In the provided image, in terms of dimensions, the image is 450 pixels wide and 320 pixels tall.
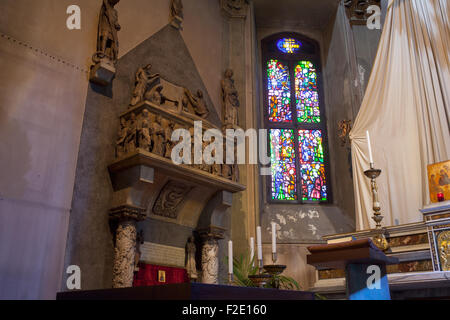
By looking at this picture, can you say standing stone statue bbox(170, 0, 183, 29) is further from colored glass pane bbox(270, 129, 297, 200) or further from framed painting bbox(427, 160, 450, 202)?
framed painting bbox(427, 160, 450, 202)

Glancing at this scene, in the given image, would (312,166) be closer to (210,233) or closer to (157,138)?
(210,233)

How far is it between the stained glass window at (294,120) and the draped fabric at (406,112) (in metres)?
2.17

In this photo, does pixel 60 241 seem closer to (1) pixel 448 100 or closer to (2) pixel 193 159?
(2) pixel 193 159

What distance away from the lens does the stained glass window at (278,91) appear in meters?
10.1

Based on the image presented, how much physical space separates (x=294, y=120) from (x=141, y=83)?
4.52 metres

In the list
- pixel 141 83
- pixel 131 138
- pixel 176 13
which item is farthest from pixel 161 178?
pixel 176 13

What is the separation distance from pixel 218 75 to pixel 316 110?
9.49 feet

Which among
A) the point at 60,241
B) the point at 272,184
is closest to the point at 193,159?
the point at 60,241

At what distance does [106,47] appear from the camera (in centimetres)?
628

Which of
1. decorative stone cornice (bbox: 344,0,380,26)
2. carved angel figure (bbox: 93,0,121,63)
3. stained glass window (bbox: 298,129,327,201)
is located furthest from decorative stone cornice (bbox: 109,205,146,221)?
decorative stone cornice (bbox: 344,0,380,26)

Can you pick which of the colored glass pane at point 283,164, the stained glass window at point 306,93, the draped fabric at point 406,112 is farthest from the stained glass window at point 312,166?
the draped fabric at point 406,112

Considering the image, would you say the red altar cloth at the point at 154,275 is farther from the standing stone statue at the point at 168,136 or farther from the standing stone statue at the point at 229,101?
the standing stone statue at the point at 229,101

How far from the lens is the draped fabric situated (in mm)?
6426

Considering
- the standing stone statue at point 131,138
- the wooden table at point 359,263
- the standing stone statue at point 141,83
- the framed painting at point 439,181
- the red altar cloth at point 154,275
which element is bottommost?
the wooden table at point 359,263
